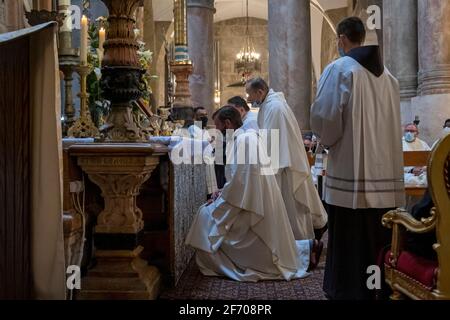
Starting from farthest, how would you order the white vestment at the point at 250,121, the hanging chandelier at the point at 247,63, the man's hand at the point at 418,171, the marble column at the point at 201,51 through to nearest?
the hanging chandelier at the point at 247,63 < the marble column at the point at 201,51 < the white vestment at the point at 250,121 < the man's hand at the point at 418,171

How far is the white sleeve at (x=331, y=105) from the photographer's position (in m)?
3.81

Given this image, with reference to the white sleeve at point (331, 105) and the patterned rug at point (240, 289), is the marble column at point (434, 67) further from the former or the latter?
the white sleeve at point (331, 105)

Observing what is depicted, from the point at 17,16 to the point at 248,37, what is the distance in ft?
77.0

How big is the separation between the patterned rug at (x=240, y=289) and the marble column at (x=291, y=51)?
6464 mm

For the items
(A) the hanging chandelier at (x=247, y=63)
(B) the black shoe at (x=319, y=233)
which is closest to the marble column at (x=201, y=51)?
(B) the black shoe at (x=319, y=233)

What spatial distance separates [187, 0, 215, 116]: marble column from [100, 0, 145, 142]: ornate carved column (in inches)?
352

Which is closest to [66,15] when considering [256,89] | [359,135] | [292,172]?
[256,89]

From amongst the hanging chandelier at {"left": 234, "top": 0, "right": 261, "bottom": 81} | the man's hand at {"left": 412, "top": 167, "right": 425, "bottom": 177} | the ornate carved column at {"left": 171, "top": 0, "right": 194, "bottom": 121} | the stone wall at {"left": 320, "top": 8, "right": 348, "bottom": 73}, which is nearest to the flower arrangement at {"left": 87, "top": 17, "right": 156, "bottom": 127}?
the ornate carved column at {"left": 171, "top": 0, "right": 194, "bottom": 121}

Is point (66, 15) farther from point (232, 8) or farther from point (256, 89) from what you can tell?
point (232, 8)

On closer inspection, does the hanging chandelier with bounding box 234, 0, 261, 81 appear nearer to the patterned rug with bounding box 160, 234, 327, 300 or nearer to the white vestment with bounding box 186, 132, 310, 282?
the white vestment with bounding box 186, 132, 310, 282

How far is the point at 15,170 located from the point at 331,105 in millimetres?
2102

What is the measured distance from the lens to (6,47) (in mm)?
Result: 2506
